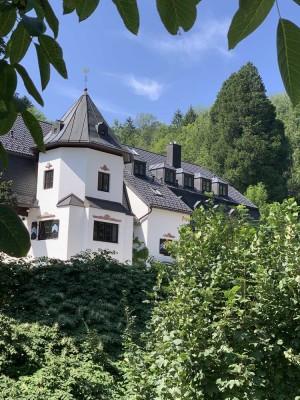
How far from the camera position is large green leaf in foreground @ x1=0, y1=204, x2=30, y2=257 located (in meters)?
1.03

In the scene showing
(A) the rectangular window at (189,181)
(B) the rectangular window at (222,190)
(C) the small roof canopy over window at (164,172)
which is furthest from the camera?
(B) the rectangular window at (222,190)

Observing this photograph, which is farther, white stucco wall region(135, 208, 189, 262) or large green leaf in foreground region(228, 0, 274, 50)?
white stucco wall region(135, 208, 189, 262)

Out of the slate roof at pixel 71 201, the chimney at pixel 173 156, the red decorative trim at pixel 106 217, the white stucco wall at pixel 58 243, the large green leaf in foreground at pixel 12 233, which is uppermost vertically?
the chimney at pixel 173 156

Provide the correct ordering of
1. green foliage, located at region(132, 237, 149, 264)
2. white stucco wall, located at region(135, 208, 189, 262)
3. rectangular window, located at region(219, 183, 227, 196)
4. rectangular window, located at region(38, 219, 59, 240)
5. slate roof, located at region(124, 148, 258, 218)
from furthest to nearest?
rectangular window, located at region(219, 183, 227, 196)
slate roof, located at region(124, 148, 258, 218)
white stucco wall, located at region(135, 208, 189, 262)
green foliage, located at region(132, 237, 149, 264)
rectangular window, located at region(38, 219, 59, 240)

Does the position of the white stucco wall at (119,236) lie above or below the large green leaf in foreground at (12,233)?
above

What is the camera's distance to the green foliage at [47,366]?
6.55 m

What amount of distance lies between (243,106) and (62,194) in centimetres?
2566

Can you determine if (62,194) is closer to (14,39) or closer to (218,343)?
(218,343)

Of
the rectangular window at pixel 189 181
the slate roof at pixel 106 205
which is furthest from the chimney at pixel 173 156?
the slate roof at pixel 106 205

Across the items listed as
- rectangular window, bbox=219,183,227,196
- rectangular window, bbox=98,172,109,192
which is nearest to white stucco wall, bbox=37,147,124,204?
rectangular window, bbox=98,172,109,192

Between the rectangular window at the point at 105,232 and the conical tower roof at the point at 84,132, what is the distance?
10.4 ft

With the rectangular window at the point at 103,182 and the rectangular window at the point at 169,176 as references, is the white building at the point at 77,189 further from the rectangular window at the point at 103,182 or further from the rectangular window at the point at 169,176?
the rectangular window at the point at 169,176

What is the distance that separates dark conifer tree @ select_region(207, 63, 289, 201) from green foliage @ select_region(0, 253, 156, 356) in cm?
2978

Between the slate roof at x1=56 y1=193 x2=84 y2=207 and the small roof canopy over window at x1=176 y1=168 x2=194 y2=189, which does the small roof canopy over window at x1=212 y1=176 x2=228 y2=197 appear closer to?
the small roof canopy over window at x1=176 y1=168 x2=194 y2=189
